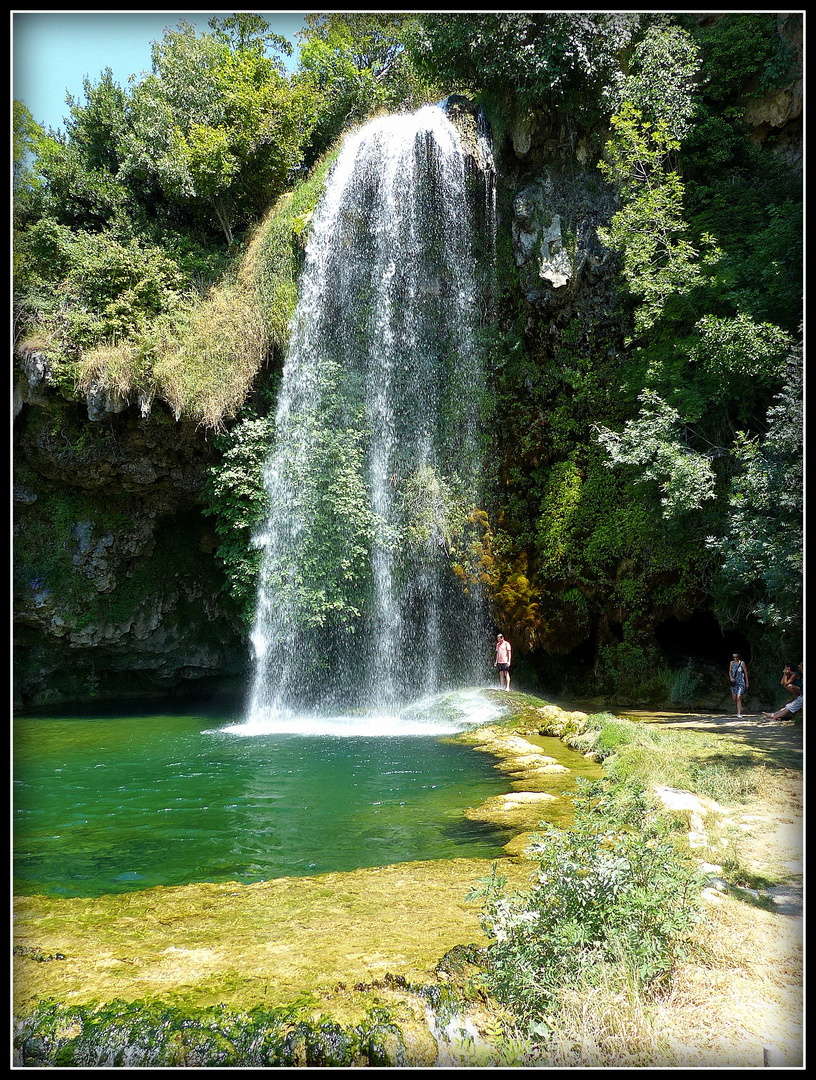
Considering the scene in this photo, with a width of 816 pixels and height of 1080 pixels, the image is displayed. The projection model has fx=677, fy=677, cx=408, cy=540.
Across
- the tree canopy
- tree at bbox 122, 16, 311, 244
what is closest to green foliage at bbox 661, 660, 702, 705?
the tree canopy

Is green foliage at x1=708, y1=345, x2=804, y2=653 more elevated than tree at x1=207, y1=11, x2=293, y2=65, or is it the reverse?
tree at x1=207, y1=11, x2=293, y2=65

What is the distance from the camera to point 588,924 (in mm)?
3271

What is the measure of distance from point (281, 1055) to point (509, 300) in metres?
13.8

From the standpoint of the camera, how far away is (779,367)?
953 centimetres

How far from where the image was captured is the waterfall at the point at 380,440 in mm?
13547

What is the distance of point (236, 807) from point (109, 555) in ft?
32.5

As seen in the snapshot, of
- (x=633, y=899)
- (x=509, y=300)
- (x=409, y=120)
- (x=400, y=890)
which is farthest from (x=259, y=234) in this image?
(x=633, y=899)

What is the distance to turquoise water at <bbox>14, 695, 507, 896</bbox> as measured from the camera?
17.8ft

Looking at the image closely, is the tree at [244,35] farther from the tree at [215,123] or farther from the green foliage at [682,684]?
the green foliage at [682,684]

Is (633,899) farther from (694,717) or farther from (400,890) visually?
(694,717)

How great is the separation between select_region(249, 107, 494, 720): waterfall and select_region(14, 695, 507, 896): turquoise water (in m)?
2.81

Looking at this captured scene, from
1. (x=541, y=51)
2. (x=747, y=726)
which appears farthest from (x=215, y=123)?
(x=747, y=726)

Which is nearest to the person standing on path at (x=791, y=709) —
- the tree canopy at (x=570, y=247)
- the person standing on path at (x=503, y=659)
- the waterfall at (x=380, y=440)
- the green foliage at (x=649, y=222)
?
the tree canopy at (x=570, y=247)

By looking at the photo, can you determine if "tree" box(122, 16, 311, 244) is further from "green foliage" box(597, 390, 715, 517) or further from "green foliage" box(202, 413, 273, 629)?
"green foliage" box(597, 390, 715, 517)
